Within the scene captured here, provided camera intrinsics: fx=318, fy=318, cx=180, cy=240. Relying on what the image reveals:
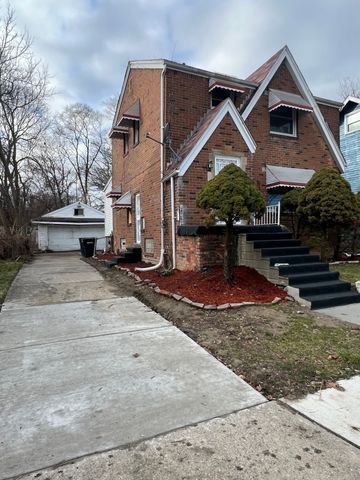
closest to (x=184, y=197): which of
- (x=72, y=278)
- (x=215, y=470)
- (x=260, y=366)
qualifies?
(x=72, y=278)

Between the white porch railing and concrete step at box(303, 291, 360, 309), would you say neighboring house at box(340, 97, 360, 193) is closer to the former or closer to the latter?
the white porch railing

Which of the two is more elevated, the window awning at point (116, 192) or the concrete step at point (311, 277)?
the window awning at point (116, 192)

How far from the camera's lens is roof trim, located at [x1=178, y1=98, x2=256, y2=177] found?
8.31 meters

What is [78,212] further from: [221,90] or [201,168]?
[201,168]

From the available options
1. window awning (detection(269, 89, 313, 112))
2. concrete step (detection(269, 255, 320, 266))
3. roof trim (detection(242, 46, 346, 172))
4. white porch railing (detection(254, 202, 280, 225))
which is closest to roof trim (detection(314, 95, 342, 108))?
roof trim (detection(242, 46, 346, 172))

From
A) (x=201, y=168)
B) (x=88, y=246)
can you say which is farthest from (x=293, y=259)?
(x=88, y=246)

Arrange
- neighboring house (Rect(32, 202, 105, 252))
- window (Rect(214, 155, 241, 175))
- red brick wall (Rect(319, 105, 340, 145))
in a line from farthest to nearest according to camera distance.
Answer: neighboring house (Rect(32, 202, 105, 252)), red brick wall (Rect(319, 105, 340, 145)), window (Rect(214, 155, 241, 175))

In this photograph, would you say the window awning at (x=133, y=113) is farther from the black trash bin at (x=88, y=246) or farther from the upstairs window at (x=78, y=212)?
the upstairs window at (x=78, y=212)

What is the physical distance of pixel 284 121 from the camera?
11.2 meters

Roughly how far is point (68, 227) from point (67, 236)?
29.0 inches

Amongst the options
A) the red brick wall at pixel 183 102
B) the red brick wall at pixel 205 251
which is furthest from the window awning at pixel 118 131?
the red brick wall at pixel 205 251

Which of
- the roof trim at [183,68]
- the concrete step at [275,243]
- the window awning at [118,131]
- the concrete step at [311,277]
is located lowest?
the concrete step at [311,277]

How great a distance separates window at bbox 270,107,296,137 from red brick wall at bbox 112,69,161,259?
13.6 ft

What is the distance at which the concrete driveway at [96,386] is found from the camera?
87.6 inches
